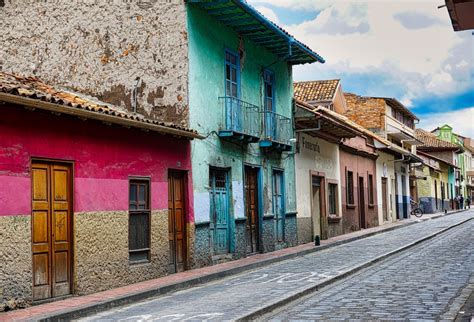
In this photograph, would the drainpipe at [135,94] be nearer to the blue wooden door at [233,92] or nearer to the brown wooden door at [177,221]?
the brown wooden door at [177,221]

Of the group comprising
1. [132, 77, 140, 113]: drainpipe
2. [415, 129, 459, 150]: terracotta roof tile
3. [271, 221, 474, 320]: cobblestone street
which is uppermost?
[415, 129, 459, 150]: terracotta roof tile

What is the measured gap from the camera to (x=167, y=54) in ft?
46.9

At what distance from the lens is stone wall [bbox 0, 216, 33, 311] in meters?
8.97

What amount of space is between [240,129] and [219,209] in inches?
79.7

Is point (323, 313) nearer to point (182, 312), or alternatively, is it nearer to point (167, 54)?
point (182, 312)

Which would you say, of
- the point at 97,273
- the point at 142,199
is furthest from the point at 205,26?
the point at 97,273

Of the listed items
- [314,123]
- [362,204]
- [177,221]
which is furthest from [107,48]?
[362,204]

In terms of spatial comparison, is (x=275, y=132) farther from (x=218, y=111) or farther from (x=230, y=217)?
(x=230, y=217)

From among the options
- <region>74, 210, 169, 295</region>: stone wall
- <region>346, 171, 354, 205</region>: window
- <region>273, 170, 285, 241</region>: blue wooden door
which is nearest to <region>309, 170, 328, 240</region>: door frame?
<region>273, 170, 285, 241</region>: blue wooden door

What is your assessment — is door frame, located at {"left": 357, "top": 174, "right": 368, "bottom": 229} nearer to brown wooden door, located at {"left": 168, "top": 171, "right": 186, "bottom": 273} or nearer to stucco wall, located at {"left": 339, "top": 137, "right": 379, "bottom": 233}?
stucco wall, located at {"left": 339, "top": 137, "right": 379, "bottom": 233}

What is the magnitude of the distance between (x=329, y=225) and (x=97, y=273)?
46.0 ft

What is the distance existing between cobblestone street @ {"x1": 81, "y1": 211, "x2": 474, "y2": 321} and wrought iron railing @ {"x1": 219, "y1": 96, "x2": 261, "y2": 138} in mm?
3360

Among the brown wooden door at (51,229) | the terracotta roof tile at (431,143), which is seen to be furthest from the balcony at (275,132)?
the terracotta roof tile at (431,143)

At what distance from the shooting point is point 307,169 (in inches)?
866
